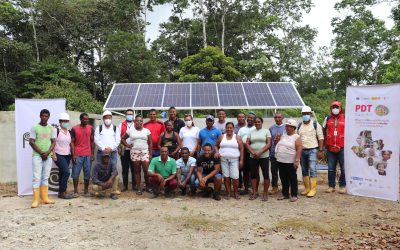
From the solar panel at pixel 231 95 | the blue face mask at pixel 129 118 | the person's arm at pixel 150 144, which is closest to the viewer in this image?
the person's arm at pixel 150 144

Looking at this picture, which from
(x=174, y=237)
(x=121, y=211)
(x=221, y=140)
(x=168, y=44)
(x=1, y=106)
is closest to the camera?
(x=174, y=237)

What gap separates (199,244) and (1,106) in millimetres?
19525

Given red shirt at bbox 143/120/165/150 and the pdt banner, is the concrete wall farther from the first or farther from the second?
the pdt banner

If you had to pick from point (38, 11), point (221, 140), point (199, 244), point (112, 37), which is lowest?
point (199, 244)

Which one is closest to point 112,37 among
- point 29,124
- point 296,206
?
point 29,124

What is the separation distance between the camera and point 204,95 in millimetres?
11156

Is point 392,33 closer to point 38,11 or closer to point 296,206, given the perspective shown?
point 296,206

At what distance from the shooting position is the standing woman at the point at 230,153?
6871 millimetres

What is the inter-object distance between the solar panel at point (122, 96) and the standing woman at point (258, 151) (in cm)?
442

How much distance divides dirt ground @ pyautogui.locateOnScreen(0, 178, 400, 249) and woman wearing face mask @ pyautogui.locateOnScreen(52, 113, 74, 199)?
36cm

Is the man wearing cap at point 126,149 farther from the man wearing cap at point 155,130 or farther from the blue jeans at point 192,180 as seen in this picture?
the blue jeans at point 192,180

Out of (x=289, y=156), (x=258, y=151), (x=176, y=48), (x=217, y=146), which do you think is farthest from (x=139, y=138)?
(x=176, y=48)

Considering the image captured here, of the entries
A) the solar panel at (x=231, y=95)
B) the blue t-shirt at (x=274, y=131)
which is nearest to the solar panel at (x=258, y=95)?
the solar panel at (x=231, y=95)

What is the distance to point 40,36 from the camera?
2248 centimetres
